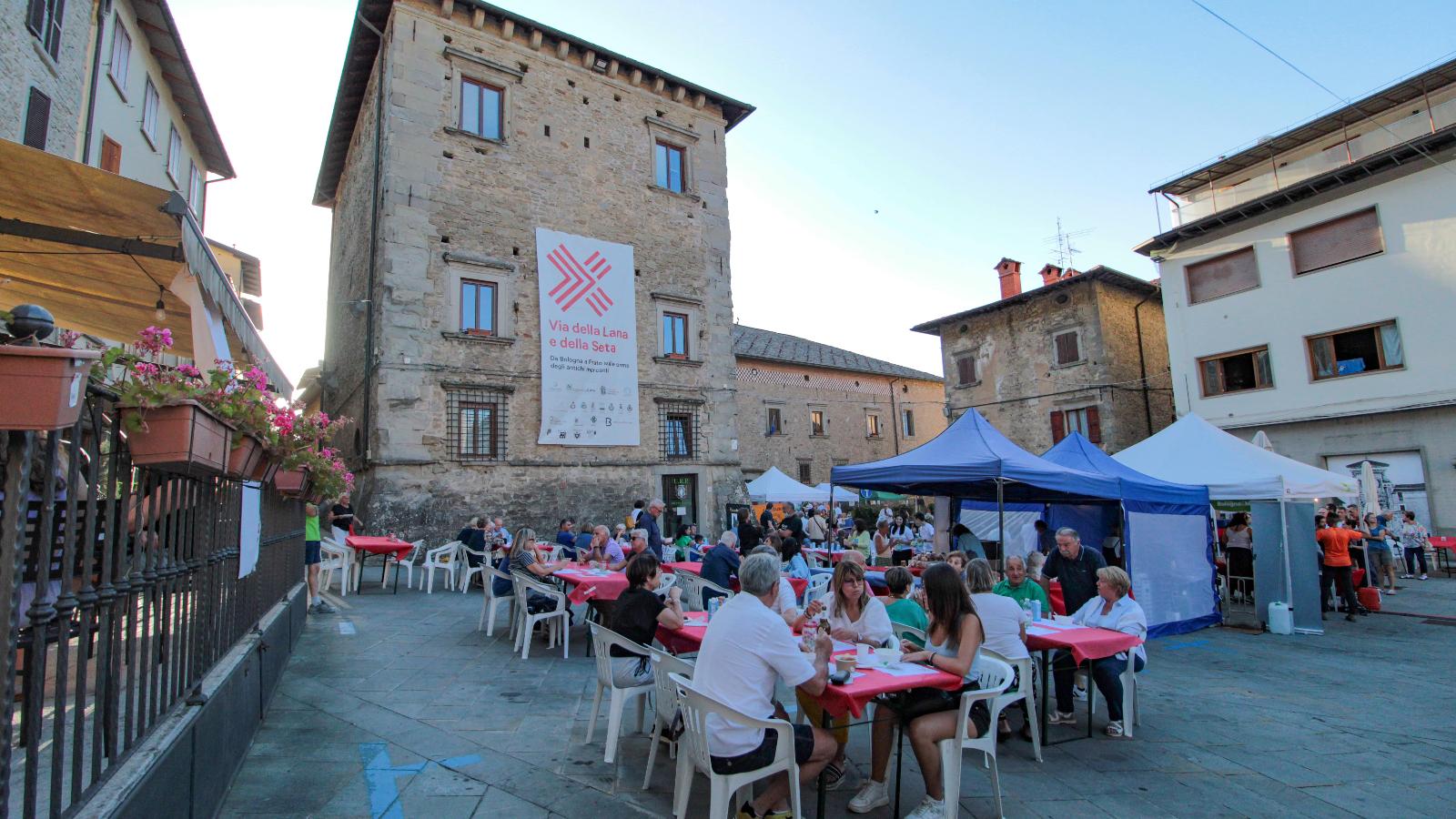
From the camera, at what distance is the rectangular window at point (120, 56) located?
1207 centimetres

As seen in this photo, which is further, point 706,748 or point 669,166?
point 669,166

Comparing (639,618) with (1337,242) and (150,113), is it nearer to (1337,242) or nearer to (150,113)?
(150,113)

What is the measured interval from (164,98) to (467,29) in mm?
6432

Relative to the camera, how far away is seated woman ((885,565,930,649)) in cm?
520

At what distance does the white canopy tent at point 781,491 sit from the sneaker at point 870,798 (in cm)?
1411

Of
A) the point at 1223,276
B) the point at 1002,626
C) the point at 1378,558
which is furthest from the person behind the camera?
the point at 1223,276

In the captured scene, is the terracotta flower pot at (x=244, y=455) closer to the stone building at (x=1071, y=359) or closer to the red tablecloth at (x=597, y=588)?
the red tablecloth at (x=597, y=588)

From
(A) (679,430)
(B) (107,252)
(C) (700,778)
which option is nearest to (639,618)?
(C) (700,778)

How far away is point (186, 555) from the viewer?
10.3ft

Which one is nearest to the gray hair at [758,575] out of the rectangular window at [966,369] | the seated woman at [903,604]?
the seated woman at [903,604]

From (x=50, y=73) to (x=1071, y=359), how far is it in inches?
951

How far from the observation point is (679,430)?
18312 millimetres

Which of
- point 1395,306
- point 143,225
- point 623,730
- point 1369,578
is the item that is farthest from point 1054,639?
point 1395,306

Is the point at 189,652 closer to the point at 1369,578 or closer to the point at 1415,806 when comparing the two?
the point at 1415,806
